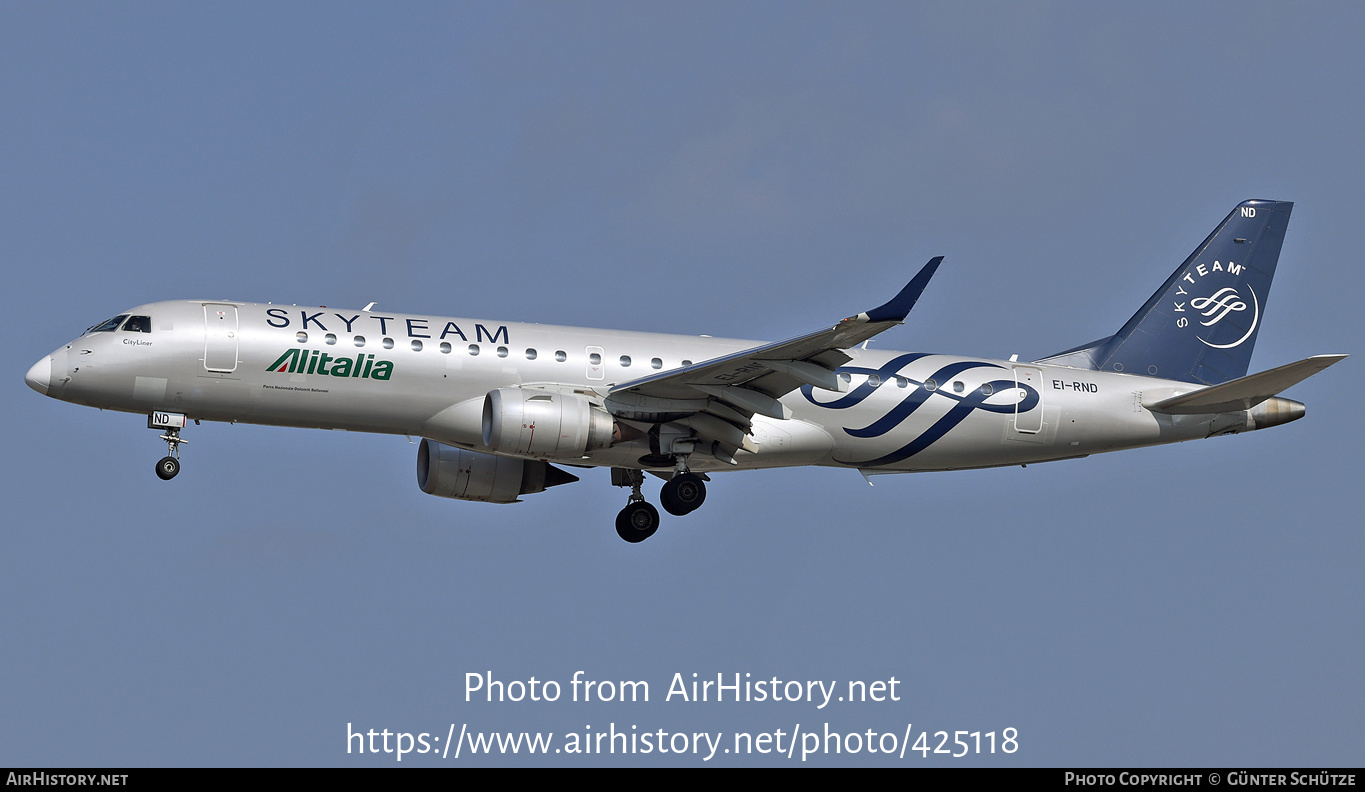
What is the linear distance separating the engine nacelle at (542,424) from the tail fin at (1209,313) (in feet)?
41.6

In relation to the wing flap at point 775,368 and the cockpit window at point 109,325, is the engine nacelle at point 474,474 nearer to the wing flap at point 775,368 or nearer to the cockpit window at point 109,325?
the wing flap at point 775,368

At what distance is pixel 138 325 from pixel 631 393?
33.1ft

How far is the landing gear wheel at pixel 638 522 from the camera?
1395 inches

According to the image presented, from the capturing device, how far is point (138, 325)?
31.8 metres

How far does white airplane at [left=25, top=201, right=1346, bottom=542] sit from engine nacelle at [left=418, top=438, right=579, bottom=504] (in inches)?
1.8

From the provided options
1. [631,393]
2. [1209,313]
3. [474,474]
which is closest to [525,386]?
[631,393]

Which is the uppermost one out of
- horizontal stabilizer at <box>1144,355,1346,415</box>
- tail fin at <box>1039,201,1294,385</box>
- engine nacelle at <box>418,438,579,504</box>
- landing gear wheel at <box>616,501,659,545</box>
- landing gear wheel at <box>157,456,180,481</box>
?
tail fin at <box>1039,201,1294,385</box>

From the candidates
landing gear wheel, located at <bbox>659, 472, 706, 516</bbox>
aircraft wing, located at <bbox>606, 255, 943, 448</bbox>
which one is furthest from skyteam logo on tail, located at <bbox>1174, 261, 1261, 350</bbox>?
landing gear wheel, located at <bbox>659, 472, 706, 516</bbox>

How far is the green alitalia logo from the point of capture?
31.7 meters

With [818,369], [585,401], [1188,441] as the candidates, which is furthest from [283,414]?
[1188,441]

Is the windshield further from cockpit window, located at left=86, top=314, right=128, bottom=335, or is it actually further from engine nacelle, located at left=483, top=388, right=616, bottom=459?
engine nacelle, located at left=483, top=388, right=616, bottom=459

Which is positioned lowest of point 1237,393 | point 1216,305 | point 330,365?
point 330,365

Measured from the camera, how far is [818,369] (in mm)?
31453

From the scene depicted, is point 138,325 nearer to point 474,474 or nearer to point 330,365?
point 330,365
